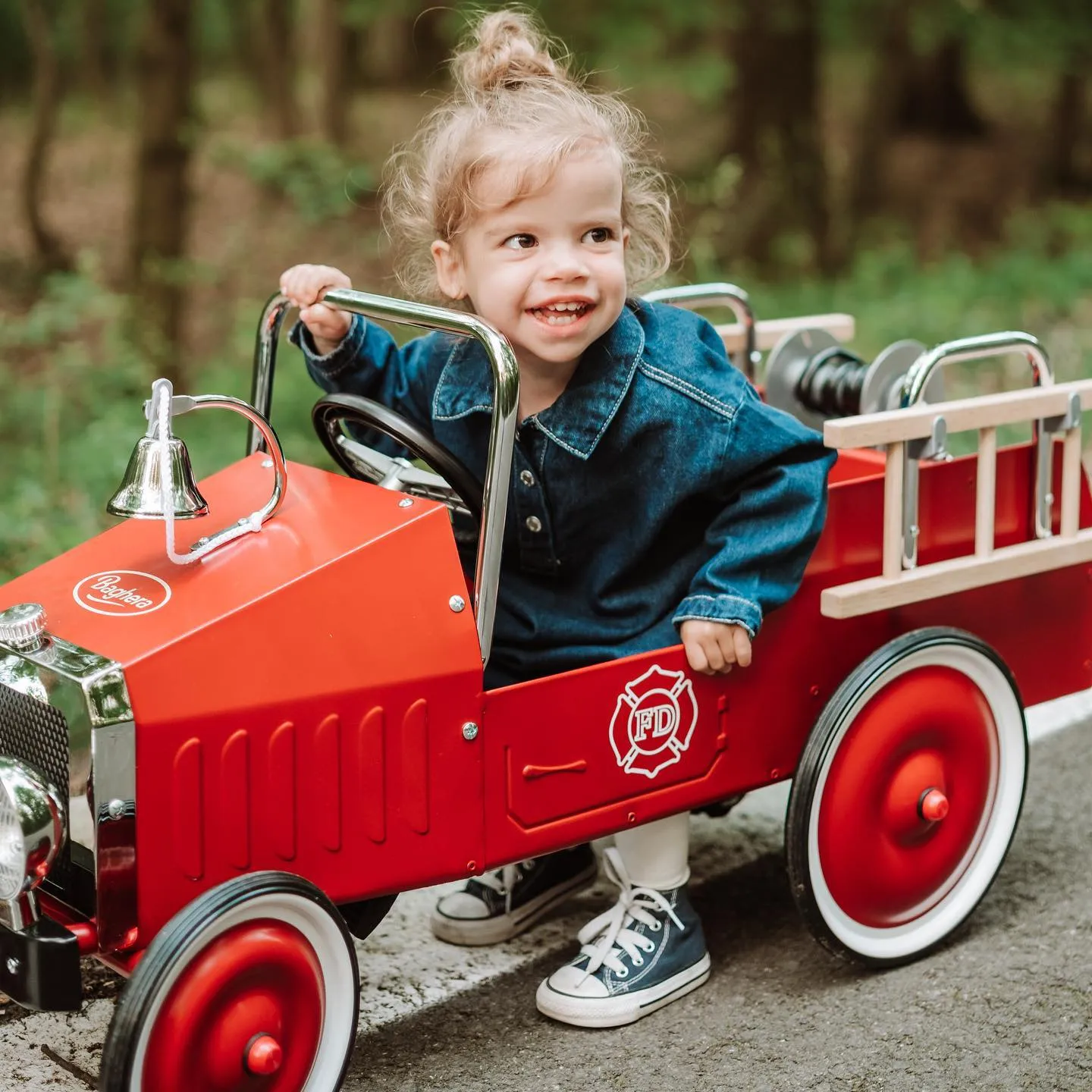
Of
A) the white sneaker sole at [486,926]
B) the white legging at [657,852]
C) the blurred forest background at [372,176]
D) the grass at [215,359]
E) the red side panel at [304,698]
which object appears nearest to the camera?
the red side panel at [304,698]

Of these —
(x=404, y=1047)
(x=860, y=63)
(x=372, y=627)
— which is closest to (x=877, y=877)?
(x=404, y=1047)

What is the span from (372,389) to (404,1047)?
3.90ft

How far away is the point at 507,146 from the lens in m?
2.51

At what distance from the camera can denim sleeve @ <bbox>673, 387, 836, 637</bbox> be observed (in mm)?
2549

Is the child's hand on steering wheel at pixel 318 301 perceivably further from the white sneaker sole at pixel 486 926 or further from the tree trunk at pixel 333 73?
the tree trunk at pixel 333 73

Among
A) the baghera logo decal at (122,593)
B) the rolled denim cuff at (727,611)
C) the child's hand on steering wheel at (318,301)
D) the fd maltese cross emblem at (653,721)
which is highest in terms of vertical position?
the child's hand on steering wheel at (318,301)

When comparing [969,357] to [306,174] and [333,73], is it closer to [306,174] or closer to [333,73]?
[306,174]

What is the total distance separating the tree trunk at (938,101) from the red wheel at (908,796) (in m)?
12.7

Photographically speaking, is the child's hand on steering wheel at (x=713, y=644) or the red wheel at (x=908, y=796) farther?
the red wheel at (x=908, y=796)

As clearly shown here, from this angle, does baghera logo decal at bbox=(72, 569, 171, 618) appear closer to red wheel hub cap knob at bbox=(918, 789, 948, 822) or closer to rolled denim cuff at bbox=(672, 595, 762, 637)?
rolled denim cuff at bbox=(672, 595, 762, 637)

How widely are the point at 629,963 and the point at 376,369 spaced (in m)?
1.18

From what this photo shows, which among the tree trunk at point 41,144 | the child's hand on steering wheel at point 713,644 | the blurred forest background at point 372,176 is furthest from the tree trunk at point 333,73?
the child's hand on steering wheel at point 713,644

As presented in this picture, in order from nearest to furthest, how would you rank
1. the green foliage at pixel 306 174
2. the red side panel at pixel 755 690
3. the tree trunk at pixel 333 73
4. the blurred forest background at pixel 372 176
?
the red side panel at pixel 755 690
the blurred forest background at pixel 372 176
the green foliage at pixel 306 174
the tree trunk at pixel 333 73

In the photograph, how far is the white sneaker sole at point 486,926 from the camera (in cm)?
295
